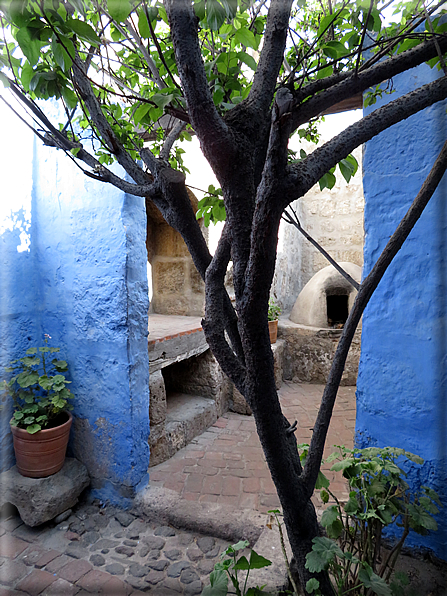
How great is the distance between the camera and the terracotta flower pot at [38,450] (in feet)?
8.36

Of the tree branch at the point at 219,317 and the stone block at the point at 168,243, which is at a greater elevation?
the stone block at the point at 168,243

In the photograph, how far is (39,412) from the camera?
275 cm

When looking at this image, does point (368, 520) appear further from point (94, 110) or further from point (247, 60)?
point (94, 110)

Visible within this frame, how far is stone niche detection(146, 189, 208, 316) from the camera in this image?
17.1 ft

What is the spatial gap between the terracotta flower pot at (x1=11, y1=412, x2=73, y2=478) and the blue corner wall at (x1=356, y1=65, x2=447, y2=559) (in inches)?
81.5

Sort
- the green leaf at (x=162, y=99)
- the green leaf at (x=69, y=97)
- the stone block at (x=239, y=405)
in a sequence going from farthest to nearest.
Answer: the stone block at (x=239, y=405), the green leaf at (x=69, y=97), the green leaf at (x=162, y=99)

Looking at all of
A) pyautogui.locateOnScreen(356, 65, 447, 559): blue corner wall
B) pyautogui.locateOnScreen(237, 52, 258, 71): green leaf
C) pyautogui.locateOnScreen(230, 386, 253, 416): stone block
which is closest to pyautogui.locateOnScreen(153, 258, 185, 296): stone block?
pyautogui.locateOnScreen(230, 386, 253, 416): stone block

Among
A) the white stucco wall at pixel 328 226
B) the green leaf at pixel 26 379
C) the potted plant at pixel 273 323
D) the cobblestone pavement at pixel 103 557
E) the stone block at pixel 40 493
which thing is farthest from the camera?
the white stucco wall at pixel 328 226

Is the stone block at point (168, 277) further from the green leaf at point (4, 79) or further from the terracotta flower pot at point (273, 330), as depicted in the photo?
the green leaf at point (4, 79)

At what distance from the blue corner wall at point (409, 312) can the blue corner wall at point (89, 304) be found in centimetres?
161

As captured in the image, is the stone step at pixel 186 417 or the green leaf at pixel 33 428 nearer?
the green leaf at pixel 33 428

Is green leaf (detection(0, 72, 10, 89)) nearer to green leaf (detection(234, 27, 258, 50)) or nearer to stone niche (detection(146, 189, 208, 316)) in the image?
green leaf (detection(234, 27, 258, 50))

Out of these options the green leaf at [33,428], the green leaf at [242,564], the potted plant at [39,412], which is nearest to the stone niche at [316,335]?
the potted plant at [39,412]

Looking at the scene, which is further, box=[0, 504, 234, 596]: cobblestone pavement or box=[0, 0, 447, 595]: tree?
box=[0, 504, 234, 596]: cobblestone pavement
